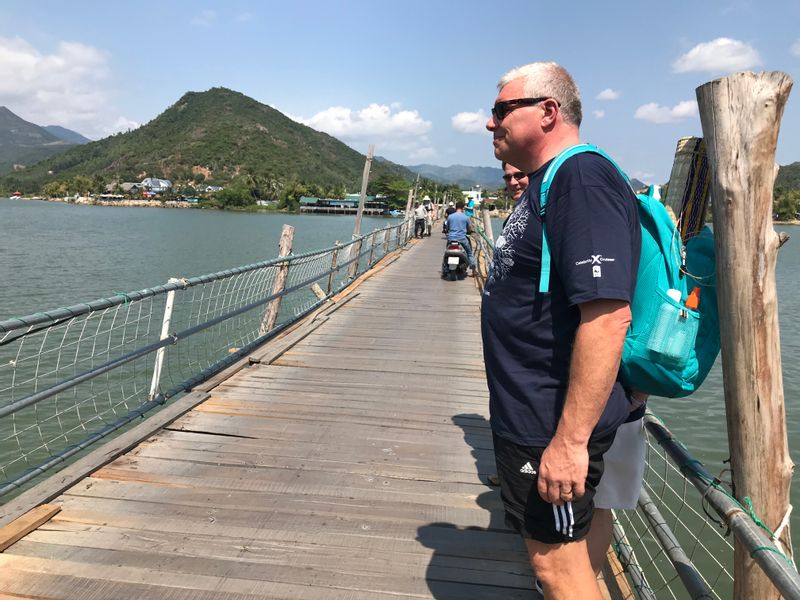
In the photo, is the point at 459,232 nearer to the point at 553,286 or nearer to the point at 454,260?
the point at 454,260

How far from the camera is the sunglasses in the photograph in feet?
5.18

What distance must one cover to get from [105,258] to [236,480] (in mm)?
27303

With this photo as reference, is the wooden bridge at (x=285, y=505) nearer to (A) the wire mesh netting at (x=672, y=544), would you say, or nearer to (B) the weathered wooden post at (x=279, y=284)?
(A) the wire mesh netting at (x=672, y=544)

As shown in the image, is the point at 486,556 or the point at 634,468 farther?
the point at 486,556

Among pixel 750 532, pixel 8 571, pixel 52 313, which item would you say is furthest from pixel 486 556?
pixel 52 313

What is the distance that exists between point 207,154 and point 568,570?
6871 inches

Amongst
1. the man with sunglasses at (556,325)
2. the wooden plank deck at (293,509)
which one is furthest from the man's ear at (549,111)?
the wooden plank deck at (293,509)

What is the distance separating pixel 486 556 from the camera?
2502 mm

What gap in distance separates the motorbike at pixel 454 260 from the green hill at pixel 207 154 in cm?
12568

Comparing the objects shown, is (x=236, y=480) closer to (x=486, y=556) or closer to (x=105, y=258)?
(x=486, y=556)

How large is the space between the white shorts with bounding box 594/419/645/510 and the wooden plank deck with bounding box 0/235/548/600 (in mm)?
630

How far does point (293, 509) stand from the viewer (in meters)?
2.79

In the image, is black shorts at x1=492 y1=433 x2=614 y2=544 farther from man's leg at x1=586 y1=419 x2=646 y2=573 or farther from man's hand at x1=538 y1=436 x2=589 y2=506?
man's leg at x1=586 y1=419 x2=646 y2=573

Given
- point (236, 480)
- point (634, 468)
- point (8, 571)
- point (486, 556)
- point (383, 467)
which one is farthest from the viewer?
point (383, 467)
